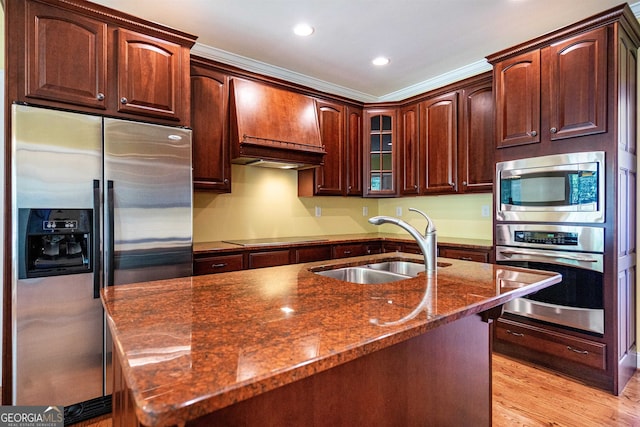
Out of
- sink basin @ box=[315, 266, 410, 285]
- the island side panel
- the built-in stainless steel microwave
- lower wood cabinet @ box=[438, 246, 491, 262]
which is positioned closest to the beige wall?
lower wood cabinet @ box=[438, 246, 491, 262]

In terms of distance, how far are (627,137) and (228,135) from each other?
3.02m

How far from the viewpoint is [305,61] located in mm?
3344

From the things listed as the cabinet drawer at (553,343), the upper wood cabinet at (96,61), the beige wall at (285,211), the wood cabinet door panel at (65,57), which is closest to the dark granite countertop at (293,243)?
the beige wall at (285,211)

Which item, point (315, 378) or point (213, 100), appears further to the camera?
point (213, 100)

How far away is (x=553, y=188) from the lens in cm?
253

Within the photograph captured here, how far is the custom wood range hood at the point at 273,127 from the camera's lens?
3.02 metres

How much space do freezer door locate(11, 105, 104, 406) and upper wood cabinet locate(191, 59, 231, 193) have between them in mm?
856

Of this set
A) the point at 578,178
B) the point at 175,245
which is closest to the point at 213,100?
the point at 175,245

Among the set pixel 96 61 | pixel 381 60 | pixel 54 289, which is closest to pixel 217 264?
pixel 54 289

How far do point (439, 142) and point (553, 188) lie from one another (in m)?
1.28

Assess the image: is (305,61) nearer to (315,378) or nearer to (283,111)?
(283,111)

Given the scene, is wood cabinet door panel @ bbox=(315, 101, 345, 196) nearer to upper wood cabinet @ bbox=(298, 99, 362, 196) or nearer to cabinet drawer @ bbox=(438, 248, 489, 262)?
upper wood cabinet @ bbox=(298, 99, 362, 196)

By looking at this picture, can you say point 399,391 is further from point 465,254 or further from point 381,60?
point 381,60

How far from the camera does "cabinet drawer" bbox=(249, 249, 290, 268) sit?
2906 millimetres
